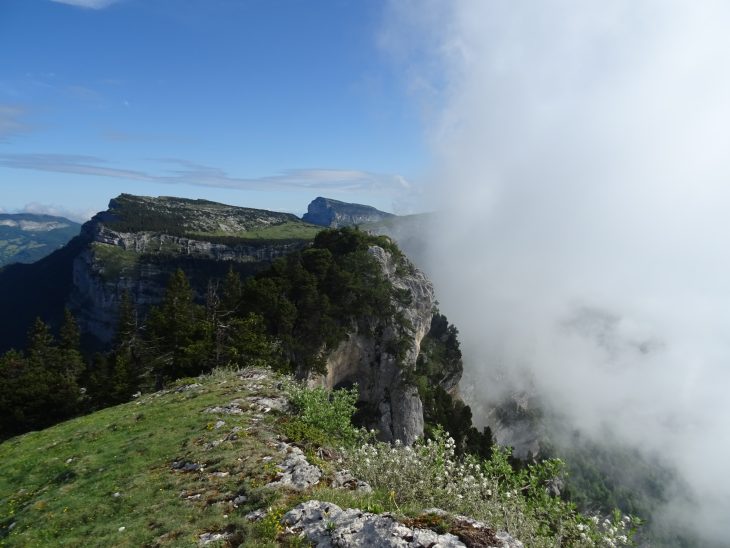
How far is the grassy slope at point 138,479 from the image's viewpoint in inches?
474

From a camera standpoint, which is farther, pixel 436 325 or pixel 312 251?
pixel 436 325

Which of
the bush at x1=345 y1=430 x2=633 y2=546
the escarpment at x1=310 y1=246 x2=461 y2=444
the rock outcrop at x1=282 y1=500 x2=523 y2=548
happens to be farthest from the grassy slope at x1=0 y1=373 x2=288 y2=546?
the escarpment at x1=310 y1=246 x2=461 y2=444

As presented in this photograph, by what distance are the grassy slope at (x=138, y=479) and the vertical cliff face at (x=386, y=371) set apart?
44.6m

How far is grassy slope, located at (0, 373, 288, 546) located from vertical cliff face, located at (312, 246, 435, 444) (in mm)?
44645

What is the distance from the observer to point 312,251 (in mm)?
73812

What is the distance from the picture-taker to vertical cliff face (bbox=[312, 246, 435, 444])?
71.9 meters

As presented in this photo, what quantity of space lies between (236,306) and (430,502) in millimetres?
48445

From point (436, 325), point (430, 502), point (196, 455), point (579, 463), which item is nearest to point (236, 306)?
point (196, 455)

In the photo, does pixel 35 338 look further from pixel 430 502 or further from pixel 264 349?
pixel 430 502

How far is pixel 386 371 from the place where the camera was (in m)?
74.7

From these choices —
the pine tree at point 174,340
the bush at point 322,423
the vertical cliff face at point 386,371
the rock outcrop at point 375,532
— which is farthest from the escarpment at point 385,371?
the rock outcrop at point 375,532

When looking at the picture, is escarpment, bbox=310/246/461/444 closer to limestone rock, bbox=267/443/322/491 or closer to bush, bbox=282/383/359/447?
bush, bbox=282/383/359/447

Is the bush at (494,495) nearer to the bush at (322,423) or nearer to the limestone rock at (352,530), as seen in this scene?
the limestone rock at (352,530)

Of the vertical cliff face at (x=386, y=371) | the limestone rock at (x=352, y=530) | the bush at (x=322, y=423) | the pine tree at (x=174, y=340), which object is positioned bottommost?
the vertical cliff face at (x=386, y=371)
